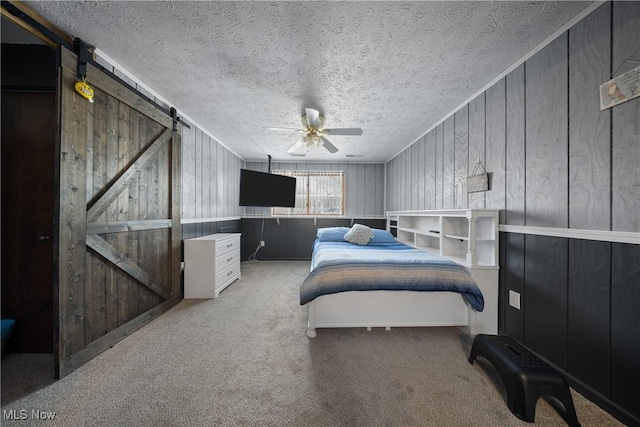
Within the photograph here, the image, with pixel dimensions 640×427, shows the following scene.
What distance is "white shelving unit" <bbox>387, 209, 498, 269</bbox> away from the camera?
2.08 metres

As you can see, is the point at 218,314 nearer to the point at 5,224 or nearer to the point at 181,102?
the point at 5,224

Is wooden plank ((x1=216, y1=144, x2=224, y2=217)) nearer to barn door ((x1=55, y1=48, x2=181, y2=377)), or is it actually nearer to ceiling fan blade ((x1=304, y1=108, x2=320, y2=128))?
barn door ((x1=55, y1=48, x2=181, y2=377))

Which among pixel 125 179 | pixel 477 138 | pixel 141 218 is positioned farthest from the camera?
pixel 477 138

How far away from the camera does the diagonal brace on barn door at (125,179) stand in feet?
5.72

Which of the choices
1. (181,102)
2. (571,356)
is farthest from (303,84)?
(571,356)

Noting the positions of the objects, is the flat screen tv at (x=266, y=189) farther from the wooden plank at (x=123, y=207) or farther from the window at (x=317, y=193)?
the wooden plank at (x=123, y=207)

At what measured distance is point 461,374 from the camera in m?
1.55

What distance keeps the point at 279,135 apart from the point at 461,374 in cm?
354

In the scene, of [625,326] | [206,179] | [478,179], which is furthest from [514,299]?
[206,179]

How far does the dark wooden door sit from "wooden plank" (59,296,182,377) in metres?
0.37

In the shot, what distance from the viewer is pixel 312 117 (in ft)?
8.21

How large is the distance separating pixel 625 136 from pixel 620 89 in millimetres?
261

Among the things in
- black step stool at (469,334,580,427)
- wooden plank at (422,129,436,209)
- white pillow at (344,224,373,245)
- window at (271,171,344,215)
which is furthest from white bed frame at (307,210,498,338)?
window at (271,171,344,215)

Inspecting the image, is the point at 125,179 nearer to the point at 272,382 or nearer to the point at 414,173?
the point at 272,382
